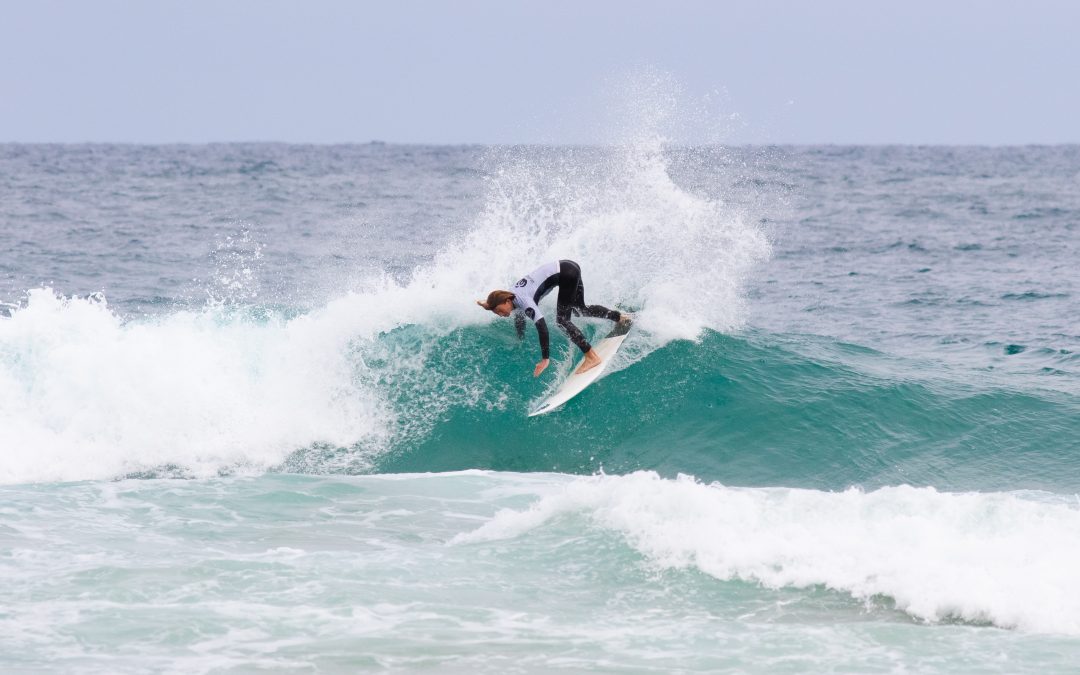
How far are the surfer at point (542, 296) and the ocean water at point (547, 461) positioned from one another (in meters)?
0.95

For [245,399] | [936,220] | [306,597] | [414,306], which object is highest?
[936,220]

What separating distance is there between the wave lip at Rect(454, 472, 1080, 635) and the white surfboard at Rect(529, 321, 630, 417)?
3200mm

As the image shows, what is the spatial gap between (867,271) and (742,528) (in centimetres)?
1703

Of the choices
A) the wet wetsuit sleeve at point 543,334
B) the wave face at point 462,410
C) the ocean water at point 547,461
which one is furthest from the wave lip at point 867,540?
the wet wetsuit sleeve at point 543,334

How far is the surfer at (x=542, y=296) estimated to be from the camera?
1195 cm

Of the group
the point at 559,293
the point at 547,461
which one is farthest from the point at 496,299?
the point at 547,461

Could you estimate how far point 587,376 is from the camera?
41.0ft

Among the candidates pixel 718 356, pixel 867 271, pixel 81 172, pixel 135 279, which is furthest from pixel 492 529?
pixel 81 172

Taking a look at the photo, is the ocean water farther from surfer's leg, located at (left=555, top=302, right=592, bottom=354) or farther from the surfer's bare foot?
surfer's leg, located at (left=555, top=302, right=592, bottom=354)

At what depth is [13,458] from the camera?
37.7 ft

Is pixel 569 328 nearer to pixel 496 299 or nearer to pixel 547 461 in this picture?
pixel 496 299

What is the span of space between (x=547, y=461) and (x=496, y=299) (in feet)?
6.09

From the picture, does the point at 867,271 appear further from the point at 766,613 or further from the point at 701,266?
the point at 766,613

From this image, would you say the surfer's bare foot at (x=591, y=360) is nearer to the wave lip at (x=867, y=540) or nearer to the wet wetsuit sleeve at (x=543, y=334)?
the wet wetsuit sleeve at (x=543, y=334)
